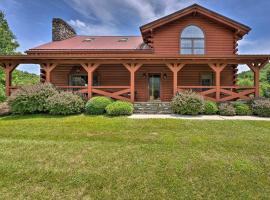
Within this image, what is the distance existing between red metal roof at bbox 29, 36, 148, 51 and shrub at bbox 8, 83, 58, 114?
543cm

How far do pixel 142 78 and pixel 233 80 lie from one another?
684 cm

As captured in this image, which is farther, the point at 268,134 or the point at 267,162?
the point at 268,134

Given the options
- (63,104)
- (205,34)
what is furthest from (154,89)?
(63,104)

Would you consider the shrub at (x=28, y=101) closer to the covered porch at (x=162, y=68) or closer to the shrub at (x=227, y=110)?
the covered porch at (x=162, y=68)

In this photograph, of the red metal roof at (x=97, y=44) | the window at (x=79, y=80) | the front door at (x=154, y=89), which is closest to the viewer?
the front door at (x=154, y=89)

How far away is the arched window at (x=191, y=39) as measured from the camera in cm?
1397

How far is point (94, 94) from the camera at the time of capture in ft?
41.0

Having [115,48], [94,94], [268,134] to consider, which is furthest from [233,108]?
[115,48]

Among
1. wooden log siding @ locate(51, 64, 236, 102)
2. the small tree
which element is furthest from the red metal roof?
the small tree

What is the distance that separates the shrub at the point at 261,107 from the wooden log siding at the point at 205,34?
16.9 ft

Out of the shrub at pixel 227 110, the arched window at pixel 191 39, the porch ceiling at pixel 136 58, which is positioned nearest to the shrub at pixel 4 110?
the porch ceiling at pixel 136 58

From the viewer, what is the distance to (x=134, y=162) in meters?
4.53

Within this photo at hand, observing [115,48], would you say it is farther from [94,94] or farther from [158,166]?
[158,166]

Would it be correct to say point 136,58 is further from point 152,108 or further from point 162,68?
point 162,68
